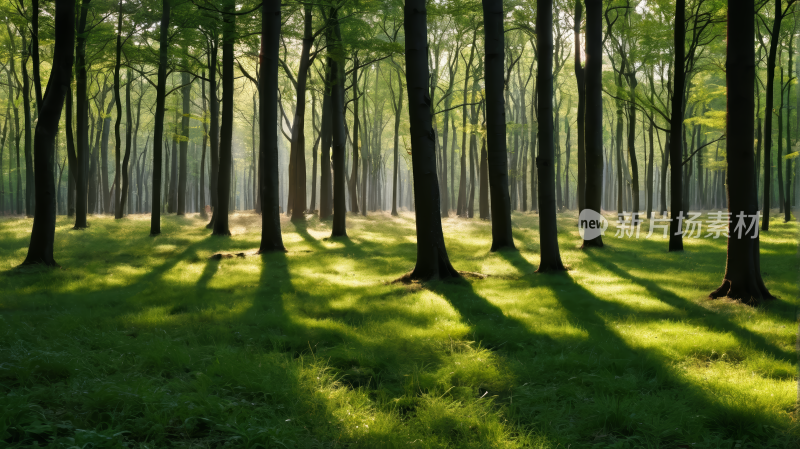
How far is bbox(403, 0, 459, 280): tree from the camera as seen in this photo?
27.7ft

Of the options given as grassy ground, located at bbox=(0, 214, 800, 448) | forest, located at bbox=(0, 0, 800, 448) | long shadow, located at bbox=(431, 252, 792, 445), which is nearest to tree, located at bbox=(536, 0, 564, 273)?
forest, located at bbox=(0, 0, 800, 448)

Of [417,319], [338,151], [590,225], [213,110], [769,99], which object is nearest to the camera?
[417,319]

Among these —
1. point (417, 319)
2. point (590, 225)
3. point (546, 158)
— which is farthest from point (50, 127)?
point (590, 225)

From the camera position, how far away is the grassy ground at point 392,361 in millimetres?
3338

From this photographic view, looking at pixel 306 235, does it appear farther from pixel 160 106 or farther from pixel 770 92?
pixel 770 92

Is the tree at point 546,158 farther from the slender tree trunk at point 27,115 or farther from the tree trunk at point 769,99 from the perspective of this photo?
the slender tree trunk at point 27,115

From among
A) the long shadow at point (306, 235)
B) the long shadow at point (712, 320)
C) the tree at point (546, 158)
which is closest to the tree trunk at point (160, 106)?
the long shadow at point (306, 235)

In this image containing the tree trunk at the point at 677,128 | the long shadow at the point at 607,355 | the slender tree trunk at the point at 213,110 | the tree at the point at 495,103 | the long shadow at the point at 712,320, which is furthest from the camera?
the slender tree trunk at the point at 213,110

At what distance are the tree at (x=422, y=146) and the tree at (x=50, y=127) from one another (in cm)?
639

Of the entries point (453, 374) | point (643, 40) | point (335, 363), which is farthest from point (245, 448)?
point (643, 40)

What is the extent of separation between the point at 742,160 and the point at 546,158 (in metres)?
3.40

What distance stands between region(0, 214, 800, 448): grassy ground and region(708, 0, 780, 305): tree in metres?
0.47

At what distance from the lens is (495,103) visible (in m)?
11.5

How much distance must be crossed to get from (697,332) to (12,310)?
8817 mm
